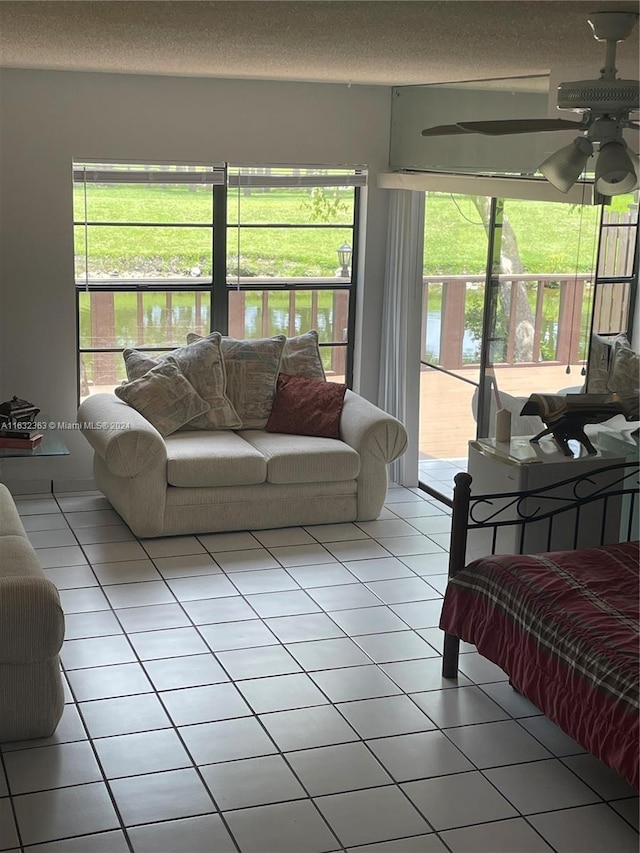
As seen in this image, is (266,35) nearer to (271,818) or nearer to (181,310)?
(271,818)

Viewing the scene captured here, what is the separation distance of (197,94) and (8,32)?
9.56ft

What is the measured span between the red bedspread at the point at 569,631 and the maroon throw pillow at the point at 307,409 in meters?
2.35

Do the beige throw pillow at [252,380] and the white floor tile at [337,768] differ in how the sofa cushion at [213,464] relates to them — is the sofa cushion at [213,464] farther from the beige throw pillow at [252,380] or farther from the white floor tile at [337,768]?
the white floor tile at [337,768]

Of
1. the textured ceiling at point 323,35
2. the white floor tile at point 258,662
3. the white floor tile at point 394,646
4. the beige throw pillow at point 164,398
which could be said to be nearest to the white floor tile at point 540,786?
the white floor tile at point 394,646

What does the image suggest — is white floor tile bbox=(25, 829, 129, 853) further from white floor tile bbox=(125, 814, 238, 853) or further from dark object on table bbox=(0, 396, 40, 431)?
dark object on table bbox=(0, 396, 40, 431)

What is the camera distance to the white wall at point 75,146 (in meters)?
6.18

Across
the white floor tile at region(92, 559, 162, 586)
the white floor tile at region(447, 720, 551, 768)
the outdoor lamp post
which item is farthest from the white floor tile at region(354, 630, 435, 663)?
→ the outdoor lamp post

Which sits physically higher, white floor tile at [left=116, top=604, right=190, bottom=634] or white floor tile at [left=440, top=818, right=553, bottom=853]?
white floor tile at [left=116, top=604, right=190, bottom=634]

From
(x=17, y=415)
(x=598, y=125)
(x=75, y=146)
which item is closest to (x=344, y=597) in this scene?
(x=17, y=415)

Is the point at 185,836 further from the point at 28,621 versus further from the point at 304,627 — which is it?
the point at 304,627

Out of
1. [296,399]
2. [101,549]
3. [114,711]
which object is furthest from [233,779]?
[296,399]

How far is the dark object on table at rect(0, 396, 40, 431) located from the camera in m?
5.60

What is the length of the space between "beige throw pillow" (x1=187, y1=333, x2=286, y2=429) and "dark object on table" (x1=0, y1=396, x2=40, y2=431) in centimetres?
126

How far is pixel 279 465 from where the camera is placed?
5891mm
